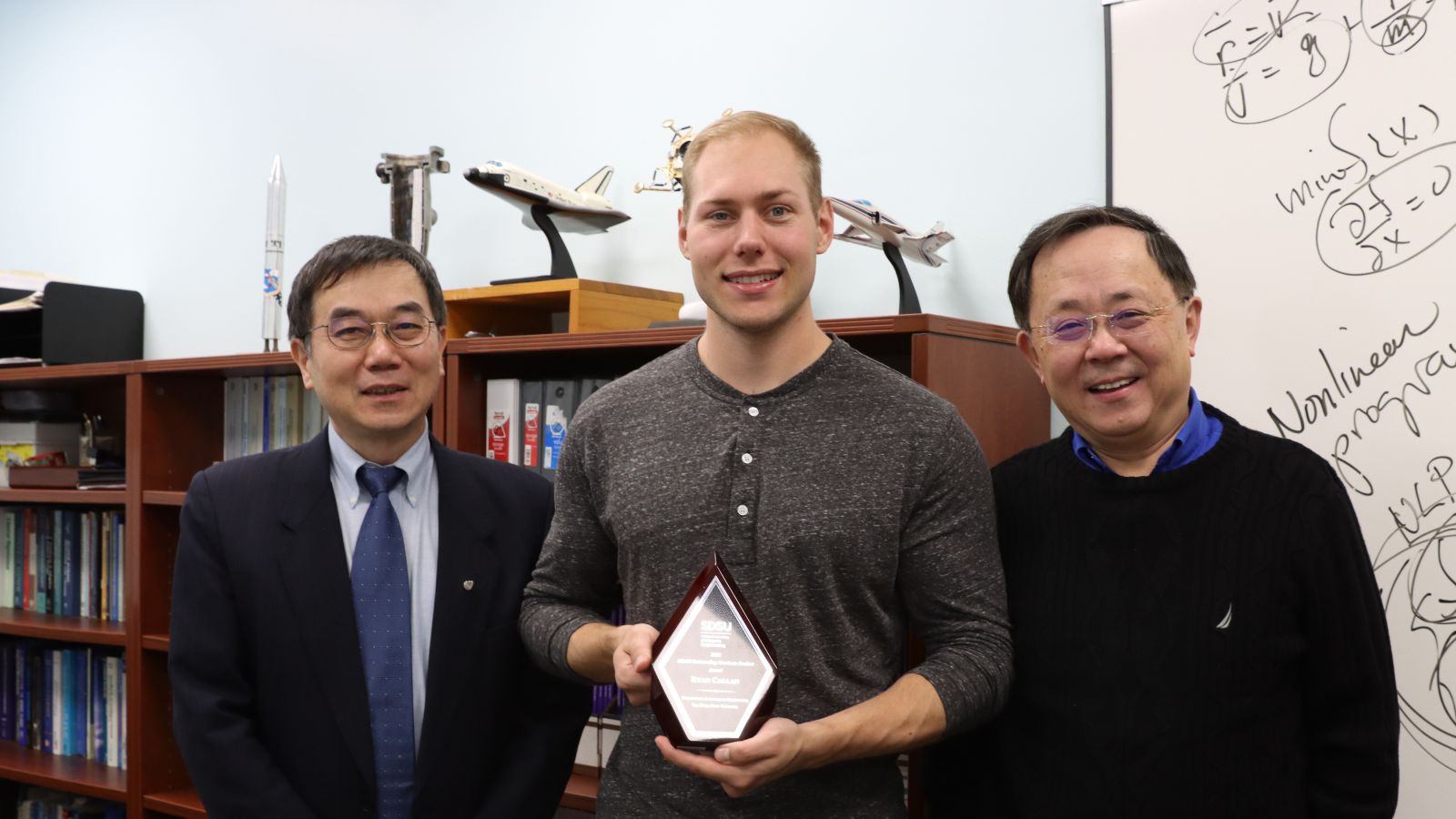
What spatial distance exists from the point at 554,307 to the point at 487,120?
0.69 meters

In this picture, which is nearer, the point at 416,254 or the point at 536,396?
the point at 416,254

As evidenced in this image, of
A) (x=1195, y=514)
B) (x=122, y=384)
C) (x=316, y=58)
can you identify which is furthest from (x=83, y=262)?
(x=1195, y=514)

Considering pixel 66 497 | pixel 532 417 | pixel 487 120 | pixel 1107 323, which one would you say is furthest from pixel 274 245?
pixel 1107 323

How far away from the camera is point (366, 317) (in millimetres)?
1750

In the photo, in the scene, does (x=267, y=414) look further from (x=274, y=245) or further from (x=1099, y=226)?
(x=1099, y=226)

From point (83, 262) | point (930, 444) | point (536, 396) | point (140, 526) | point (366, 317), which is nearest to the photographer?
point (930, 444)

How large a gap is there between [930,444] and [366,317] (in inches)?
33.6

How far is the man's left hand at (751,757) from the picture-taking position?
4.16 feet

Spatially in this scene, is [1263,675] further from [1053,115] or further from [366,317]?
[366,317]

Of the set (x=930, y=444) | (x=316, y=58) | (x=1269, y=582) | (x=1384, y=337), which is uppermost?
(x=316, y=58)

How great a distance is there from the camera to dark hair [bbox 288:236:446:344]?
1773 millimetres

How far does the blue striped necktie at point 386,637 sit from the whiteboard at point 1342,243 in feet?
4.37

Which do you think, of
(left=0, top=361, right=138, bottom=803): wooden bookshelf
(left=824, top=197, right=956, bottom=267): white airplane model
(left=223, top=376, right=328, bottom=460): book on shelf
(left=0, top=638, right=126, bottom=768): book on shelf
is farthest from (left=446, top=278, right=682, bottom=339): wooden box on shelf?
(left=0, top=638, right=126, bottom=768): book on shelf

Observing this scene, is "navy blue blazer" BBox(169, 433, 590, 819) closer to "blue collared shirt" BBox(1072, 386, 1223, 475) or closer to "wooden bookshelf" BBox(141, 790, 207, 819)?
"blue collared shirt" BBox(1072, 386, 1223, 475)
